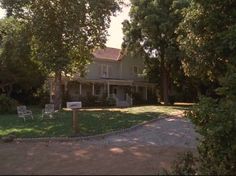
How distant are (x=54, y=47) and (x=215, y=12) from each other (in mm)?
16735

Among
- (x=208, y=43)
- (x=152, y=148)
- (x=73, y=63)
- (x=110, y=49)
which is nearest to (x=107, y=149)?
(x=152, y=148)

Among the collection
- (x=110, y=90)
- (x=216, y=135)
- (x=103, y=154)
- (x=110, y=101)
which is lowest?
(x=103, y=154)

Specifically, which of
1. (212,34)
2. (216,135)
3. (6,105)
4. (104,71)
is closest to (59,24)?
(6,105)

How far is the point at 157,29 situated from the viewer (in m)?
41.6

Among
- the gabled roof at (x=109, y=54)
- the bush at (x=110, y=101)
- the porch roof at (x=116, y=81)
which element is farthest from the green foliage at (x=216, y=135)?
the gabled roof at (x=109, y=54)

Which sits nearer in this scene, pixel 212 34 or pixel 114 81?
pixel 212 34

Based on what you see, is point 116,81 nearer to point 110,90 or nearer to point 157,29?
point 110,90

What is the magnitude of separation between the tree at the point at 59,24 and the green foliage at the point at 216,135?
22.2 metres

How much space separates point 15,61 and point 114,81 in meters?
12.8

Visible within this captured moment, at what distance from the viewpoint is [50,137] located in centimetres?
1728

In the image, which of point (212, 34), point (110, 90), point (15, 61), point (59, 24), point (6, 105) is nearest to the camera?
point (212, 34)

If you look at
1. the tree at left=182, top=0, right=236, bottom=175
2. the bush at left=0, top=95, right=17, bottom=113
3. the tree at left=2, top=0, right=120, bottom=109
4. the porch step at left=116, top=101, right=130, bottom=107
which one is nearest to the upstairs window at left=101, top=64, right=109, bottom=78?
the porch step at left=116, top=101, right=130, bottom=107

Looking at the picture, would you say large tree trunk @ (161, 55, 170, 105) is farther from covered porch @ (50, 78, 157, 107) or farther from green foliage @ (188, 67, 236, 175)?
green foliage @ (188, 67, 236, 175)

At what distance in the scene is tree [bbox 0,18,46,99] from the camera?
1495 inches
